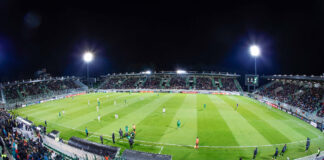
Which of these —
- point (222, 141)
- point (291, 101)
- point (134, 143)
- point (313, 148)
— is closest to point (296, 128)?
point (313, 148)

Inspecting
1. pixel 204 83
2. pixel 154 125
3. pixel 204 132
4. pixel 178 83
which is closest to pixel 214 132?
pixel 204 132

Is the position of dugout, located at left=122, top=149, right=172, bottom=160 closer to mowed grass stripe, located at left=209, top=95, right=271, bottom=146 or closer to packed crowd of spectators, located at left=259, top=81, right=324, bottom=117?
mowed grass stripe, located at left=209, top=95, right=271, bottom=146

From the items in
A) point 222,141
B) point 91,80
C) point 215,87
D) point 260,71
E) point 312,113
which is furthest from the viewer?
point 91,80

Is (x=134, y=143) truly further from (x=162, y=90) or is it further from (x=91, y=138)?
(x=162, y=90)

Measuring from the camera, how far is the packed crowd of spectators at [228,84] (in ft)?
194

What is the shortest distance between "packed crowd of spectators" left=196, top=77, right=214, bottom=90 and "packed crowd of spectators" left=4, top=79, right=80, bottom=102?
52212 millimetres

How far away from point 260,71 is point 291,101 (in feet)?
117

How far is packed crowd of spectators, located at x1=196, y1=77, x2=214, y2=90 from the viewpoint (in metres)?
60.9

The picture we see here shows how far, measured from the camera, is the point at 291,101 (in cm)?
3353

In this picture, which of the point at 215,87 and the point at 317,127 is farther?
the point at 215,87

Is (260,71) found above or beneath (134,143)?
above

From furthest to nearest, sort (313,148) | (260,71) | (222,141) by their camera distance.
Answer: (260,71) → (222,141) → (313,148)

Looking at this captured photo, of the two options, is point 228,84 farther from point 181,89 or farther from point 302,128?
point 302,128

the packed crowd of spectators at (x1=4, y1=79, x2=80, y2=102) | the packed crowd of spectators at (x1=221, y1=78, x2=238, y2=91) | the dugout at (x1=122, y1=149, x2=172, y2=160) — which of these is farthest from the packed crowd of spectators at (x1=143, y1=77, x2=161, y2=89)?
the dugout at (x1=122, y1=149, x2=172, y2=160)
